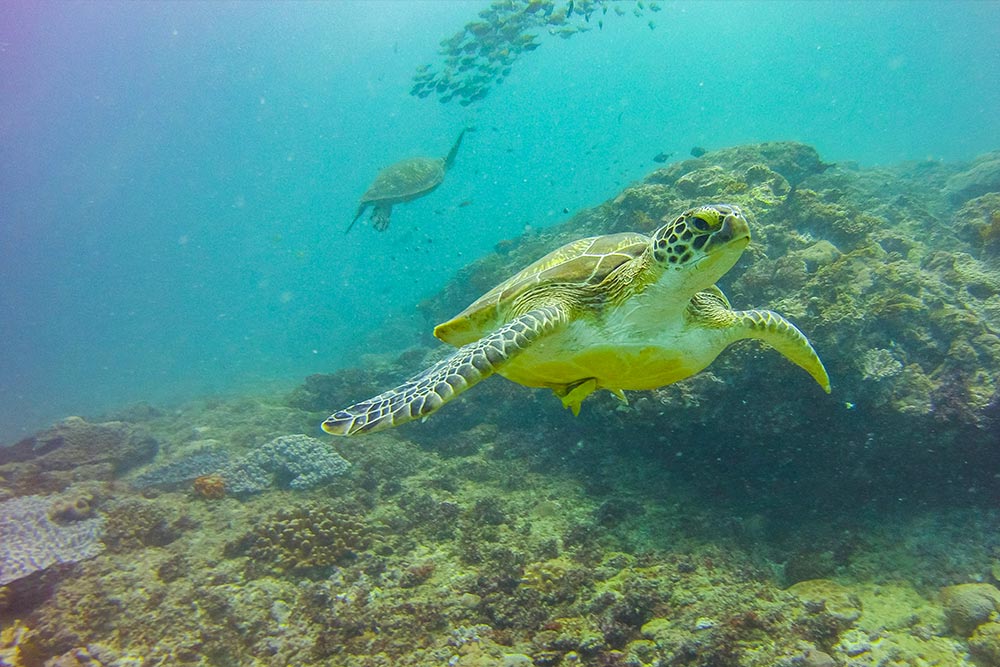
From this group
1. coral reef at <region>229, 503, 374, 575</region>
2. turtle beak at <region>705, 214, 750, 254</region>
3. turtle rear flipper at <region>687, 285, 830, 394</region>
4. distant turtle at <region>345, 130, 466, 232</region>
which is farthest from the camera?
distant turtle at <region>345, 130, 466, 232</region>

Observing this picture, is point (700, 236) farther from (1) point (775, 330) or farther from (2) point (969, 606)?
(2) point (969, 606)

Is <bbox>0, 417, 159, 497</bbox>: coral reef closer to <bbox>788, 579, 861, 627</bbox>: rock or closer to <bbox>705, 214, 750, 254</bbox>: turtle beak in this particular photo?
<bbox>705, 214, 750, 254</bbox>: turtle beak

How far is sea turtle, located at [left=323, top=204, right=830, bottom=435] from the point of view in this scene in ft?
9.46

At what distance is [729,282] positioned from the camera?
7387mm

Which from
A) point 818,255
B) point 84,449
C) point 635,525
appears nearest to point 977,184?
point 818,255

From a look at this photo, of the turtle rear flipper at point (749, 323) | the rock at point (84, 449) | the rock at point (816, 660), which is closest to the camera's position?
the rock at point (816, 660)

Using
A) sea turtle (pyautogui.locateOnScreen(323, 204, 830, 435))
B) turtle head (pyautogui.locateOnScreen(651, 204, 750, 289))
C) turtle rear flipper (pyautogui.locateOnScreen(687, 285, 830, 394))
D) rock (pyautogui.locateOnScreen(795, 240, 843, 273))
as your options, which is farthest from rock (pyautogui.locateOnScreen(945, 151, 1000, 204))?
turtle head (pyautogui.locateOnScreen(651, 204, 750, 289))

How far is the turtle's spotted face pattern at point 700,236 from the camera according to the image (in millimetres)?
2850

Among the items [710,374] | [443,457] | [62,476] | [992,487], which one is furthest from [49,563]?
[992,487]

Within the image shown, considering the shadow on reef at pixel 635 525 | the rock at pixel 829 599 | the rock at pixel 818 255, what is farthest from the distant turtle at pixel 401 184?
the rock at pixel 829 599

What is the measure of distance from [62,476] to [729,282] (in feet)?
40.4

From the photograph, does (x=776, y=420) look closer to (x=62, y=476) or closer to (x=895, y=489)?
(x=895, y=489)

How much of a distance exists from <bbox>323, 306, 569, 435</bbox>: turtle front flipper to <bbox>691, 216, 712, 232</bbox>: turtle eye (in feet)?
3.66

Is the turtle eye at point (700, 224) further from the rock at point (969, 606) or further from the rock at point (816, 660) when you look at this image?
the rock at point (969, 606)
